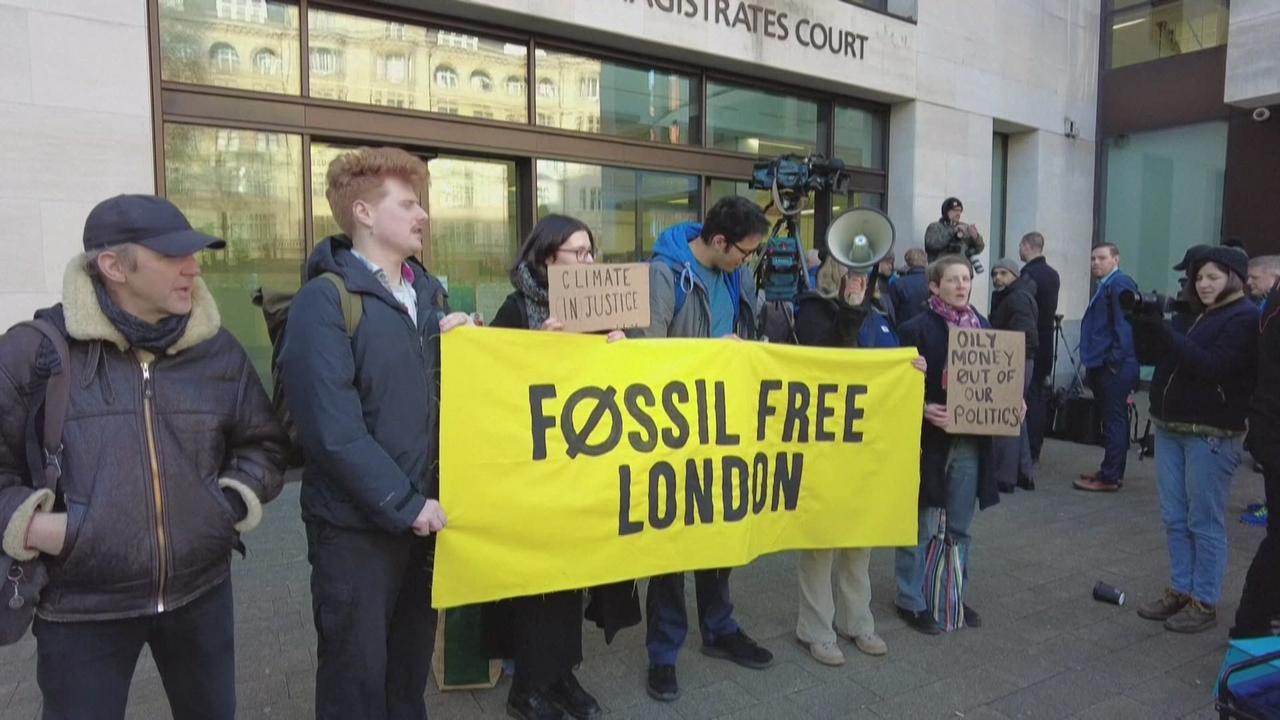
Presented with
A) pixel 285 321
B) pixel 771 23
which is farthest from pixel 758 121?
pixel 285 321

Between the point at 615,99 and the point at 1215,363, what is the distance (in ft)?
19.5

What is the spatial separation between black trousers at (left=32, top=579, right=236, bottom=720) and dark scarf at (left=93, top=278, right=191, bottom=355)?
0.70m

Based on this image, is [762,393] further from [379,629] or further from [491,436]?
[379,629]

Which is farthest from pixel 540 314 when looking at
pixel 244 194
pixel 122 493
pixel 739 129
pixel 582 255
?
pixel 739 129

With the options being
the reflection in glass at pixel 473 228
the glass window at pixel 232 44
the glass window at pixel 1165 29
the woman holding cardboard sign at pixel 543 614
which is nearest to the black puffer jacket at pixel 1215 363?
the woman holding cardboard sign at pixel 543 614

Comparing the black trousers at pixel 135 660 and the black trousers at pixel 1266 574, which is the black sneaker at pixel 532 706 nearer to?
the black trousers at pixel 135 660

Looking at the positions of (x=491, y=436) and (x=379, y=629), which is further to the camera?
(x=491, y=436)

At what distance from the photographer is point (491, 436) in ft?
9.00

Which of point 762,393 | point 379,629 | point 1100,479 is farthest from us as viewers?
point 1100,479

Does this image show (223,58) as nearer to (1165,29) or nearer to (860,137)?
(860,137)

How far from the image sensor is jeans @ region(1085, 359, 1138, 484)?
685cm

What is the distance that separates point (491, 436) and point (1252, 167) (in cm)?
1185

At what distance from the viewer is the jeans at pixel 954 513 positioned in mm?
3939

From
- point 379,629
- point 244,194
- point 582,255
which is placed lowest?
point 379,629
